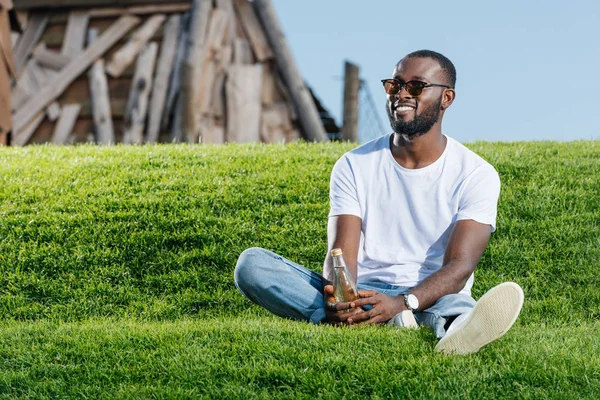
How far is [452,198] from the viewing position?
5281 mm

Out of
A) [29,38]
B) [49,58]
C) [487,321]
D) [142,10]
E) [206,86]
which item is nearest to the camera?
[487,321]

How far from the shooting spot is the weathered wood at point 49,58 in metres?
14.8

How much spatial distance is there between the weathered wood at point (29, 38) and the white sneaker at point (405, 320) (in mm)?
11766

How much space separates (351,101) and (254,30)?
2016mm

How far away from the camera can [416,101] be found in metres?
5.25

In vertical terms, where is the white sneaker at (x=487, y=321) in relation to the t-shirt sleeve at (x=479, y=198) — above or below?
below

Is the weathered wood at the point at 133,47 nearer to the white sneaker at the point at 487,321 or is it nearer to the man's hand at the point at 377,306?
the man's hand at the point at 377,306

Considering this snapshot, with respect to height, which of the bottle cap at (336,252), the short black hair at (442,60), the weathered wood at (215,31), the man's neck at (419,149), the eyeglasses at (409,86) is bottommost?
the bottle cap at (336,252)

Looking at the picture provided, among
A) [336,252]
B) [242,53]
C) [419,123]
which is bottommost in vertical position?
[336,252]

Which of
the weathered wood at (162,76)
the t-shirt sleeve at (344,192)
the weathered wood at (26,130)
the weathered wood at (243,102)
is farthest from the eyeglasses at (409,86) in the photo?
the weathered wood at (26,130)

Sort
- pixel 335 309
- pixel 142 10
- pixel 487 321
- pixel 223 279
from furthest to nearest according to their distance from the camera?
1. pixel 142 10
2. pixel 223 279
3. pixel 335 309
4. pixel 487 321

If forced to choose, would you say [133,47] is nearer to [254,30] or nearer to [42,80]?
[42,80]

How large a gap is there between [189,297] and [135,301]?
465 millimetres


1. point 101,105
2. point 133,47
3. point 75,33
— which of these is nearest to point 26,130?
point 101,105
